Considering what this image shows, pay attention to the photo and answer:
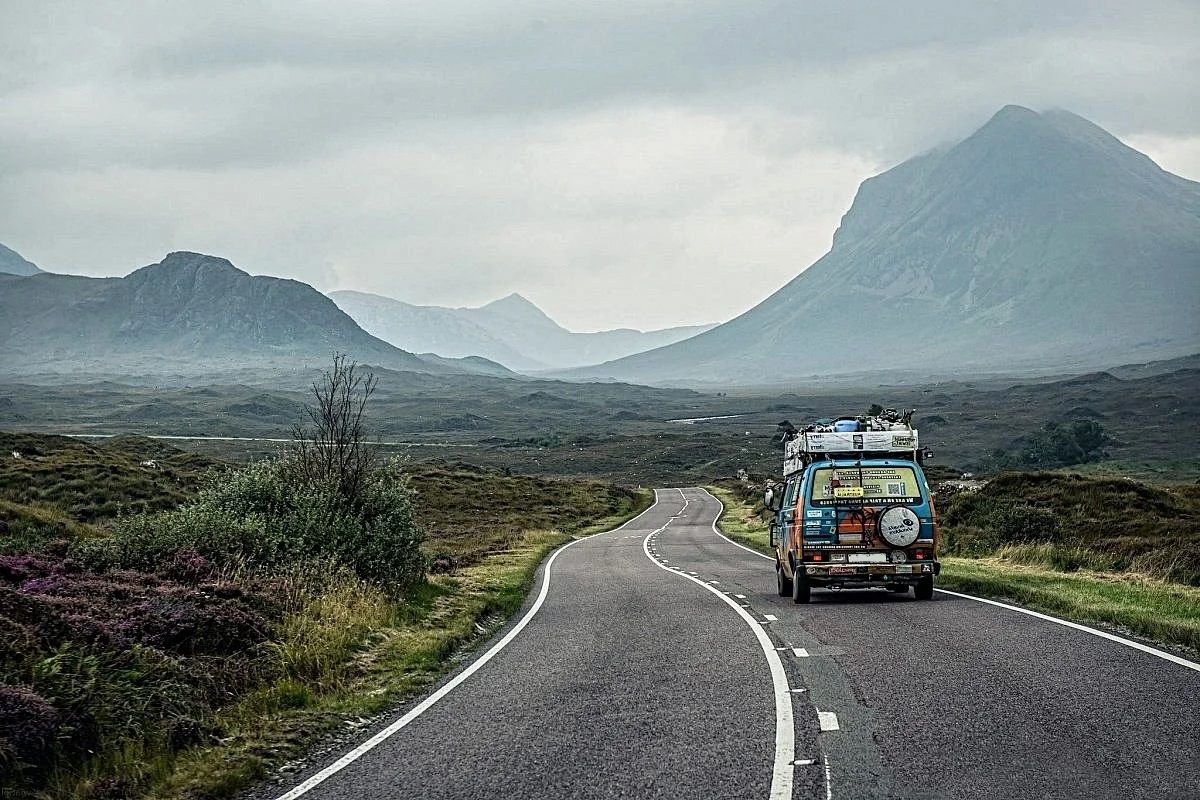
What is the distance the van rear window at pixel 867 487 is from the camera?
685 inches

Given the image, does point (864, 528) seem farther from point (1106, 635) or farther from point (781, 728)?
point (781, 728)

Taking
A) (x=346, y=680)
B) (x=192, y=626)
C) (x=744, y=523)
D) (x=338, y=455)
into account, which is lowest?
(x=744, y=523)

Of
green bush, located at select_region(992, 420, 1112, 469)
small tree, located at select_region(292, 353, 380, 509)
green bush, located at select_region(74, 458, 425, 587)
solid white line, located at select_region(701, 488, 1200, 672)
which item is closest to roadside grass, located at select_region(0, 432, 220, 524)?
small tree, located at select_region(292, 353, 380, 509)

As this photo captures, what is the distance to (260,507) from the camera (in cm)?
1923

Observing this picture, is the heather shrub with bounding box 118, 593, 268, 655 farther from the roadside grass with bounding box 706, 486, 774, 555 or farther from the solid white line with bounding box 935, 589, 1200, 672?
the roadside grass with bounding box 706, 486, 774, 555

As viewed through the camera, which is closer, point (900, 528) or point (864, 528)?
point (900, 528)

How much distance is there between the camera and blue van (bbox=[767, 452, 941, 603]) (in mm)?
17000

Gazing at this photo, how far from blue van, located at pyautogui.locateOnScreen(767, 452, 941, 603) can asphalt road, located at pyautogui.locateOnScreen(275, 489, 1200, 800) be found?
1.53m

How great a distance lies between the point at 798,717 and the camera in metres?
8.94

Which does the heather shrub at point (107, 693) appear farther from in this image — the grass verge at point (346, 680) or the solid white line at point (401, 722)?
the solid white line at point (401, 722)

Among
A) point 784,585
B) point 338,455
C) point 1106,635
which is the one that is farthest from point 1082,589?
point 338,455

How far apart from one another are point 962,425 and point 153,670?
165323 mm

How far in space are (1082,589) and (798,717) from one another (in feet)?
34.6

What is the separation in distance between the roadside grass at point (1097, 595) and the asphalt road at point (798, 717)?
79cm
